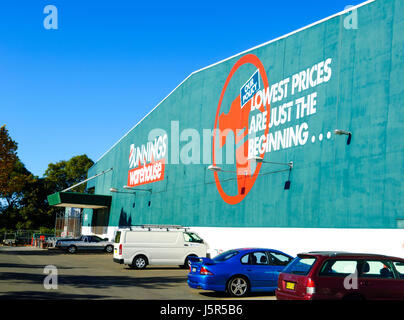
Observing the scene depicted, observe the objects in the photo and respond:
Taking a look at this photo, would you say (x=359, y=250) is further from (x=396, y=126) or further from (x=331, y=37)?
(x=331, y=37)

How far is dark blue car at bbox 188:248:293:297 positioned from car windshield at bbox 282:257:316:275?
3.56 metres

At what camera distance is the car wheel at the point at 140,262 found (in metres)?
24.7

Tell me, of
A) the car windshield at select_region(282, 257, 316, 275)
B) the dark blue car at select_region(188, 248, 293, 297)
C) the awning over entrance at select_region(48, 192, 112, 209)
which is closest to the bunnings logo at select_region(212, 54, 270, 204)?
the dark blue car at select_region(188, 248, 293, 297)

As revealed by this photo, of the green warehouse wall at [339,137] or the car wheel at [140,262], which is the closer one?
the green warehouse wall at [339,137]

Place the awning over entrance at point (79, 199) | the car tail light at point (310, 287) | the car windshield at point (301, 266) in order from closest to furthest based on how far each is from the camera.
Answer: the car tail light at point (310, 287) < the car windshield at point (301, 266) < the awning over entrance at point (79, 199)

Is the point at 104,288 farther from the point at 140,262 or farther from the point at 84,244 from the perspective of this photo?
the point at 84,244

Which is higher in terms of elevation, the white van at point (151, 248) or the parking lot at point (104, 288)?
the white van at point (151, 248)

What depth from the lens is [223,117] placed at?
28422 mm

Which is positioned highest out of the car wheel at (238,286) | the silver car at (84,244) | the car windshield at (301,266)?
the car windshield at (301,266)

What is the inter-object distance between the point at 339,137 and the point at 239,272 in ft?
24.7

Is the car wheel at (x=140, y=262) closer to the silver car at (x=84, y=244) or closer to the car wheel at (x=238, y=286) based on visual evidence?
the car wheel at (x=238, y=286)

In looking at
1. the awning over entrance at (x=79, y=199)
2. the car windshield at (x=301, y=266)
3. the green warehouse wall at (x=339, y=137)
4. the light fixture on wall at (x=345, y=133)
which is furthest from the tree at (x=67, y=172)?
the car windshield at (x=301, y=266)

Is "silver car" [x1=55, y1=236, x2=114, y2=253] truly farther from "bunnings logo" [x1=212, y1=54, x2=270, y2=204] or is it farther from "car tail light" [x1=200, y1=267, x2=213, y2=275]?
"car tail light" [x1=200, y1=267, x2=213, y2=275]
